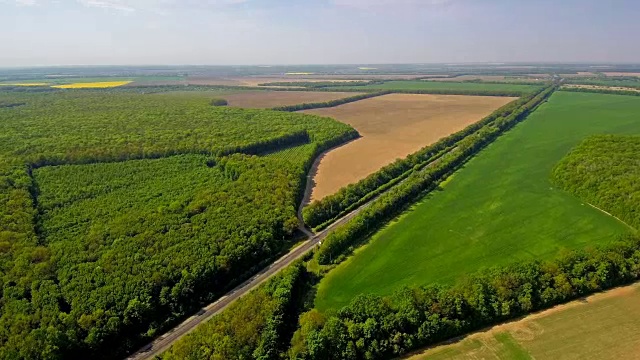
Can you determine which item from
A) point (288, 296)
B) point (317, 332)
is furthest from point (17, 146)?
point (317, 332)

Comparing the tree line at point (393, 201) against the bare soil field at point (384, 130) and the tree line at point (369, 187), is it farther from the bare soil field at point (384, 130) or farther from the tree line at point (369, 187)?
the bare soil field at point (384, 130)

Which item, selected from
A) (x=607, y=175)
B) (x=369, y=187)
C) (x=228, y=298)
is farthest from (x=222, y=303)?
(x=607, y=175)

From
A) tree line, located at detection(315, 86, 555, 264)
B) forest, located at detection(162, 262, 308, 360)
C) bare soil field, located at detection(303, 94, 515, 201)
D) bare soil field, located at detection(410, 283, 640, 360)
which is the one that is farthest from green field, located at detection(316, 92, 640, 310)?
bare soil field, located at detection(303, 94, 515, 201)

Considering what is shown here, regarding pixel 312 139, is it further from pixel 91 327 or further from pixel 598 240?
pixel 91 327

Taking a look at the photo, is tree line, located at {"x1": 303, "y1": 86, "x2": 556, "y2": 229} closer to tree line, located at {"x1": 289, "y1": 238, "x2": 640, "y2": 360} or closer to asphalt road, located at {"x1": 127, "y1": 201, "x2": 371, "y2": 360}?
asphalt road, located at {"x1": 127, "y1": 201, "x2": 371, "y2": 360}

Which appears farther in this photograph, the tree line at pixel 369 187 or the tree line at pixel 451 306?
the tree line at pixel 369 187

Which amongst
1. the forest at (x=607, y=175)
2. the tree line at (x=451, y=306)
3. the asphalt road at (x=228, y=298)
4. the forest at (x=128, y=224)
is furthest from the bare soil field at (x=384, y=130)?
the tree line at (x=451, y=306)
